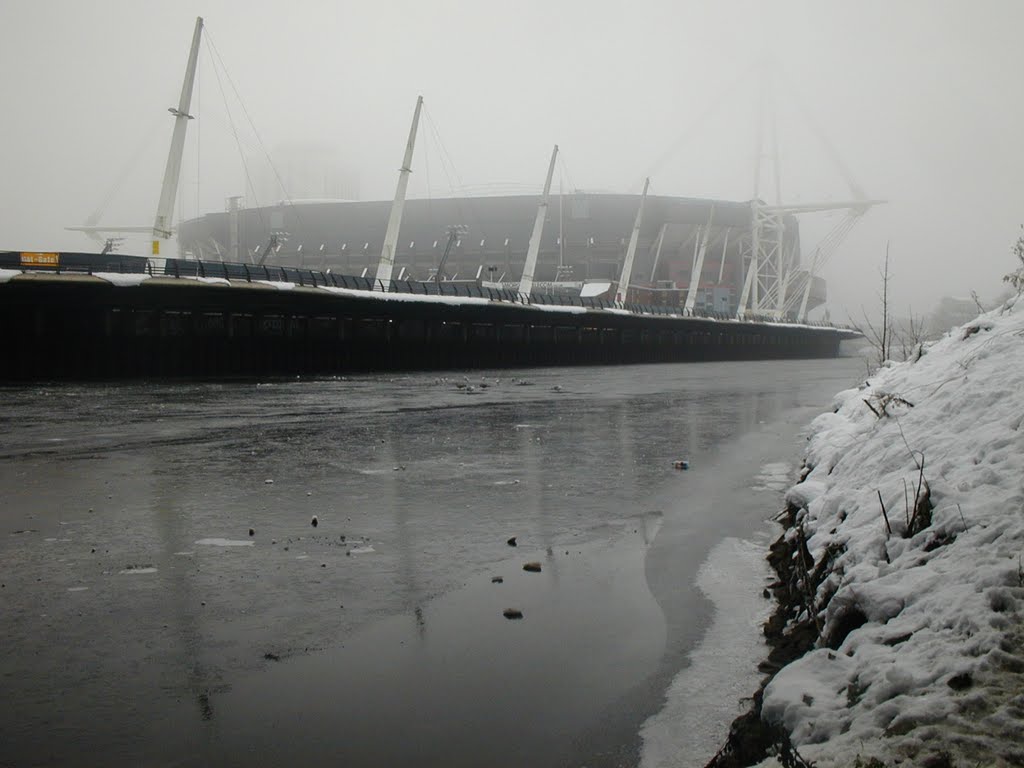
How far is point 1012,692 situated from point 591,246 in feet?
452

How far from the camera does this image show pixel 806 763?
132 inches

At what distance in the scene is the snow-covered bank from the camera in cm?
340

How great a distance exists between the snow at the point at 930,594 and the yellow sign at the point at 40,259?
116 ft

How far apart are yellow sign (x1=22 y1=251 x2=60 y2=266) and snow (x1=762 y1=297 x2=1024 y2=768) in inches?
1396

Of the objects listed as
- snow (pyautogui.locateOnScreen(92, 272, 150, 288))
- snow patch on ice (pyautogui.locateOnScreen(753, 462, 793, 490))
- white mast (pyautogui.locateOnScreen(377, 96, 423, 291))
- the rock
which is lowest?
snow patch on ice (pyautogui.locateOnScreen(753, 462, 793, 490))

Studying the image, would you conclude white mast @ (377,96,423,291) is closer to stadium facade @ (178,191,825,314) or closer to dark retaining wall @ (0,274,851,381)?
dark retaining wall @ (0,274,851,381)

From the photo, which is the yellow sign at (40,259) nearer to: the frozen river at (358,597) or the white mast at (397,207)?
the white mast at (397,207)

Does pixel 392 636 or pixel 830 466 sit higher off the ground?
pixel 830 466

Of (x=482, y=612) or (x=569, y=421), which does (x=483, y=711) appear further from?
(x=569, y=421)

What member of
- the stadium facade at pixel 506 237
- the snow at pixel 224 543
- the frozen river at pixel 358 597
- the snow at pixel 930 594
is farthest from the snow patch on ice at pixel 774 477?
the stadium facade at pixel 506 237

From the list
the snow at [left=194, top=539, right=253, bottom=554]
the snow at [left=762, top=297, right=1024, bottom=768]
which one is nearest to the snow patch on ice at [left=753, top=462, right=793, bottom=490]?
the snow at [left=762, top=297, right=1024, bottom=768]

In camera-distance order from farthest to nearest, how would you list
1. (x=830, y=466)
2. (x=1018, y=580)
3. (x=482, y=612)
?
1. (x=830, y=466)
2. (x=482, y=612)
3. (x=1018, y=580)

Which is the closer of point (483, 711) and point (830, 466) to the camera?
point (483, 711)

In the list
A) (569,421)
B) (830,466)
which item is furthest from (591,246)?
(830,466)
